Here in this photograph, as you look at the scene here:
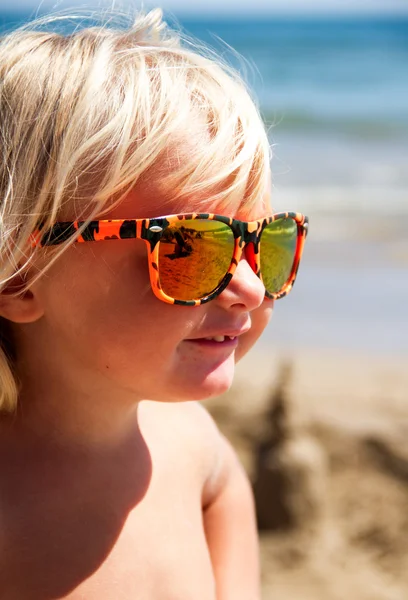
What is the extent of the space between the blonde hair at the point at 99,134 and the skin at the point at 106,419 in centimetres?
5

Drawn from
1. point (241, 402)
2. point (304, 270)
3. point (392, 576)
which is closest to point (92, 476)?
point (392, 576)

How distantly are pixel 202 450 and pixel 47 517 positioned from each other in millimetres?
527

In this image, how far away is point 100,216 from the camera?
1.45m

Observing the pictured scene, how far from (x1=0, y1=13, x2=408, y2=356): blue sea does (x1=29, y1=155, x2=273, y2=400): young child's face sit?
0.54 metres

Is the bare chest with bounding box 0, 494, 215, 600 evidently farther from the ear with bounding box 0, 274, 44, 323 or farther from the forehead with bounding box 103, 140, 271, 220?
the forehead with bounding box 103, 140, 271, 220

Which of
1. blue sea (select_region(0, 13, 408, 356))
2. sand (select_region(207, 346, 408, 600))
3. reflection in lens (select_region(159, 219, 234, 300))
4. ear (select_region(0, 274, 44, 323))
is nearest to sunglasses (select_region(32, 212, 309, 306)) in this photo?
reflection in lens (select_region(159, 219, 234, 300))

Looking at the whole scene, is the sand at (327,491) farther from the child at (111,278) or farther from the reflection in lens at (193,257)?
the reflection in lens at (193,257)

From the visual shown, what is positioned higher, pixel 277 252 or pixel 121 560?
pixel 277 252

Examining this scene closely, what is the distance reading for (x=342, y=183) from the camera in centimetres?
962

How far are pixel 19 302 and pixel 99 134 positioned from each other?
14.4 inches

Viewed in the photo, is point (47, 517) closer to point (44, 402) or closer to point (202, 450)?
point (44, 402)

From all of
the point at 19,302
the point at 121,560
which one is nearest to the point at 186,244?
the point at 19,302

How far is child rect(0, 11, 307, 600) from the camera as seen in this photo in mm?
1446

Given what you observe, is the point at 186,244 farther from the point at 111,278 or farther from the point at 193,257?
the point at 111,278
